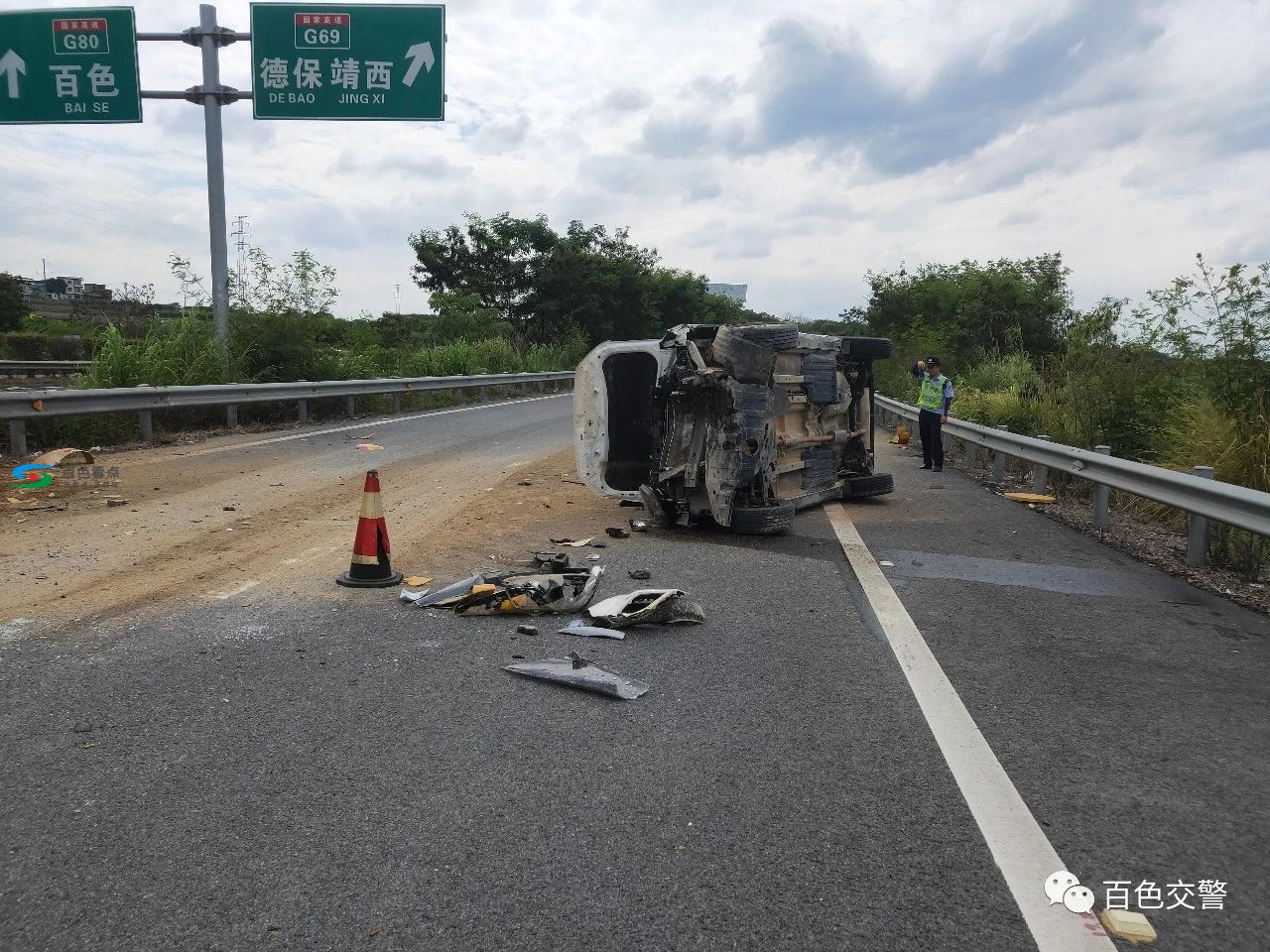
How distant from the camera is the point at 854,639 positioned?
5223mm

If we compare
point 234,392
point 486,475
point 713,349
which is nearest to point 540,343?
point 234,392

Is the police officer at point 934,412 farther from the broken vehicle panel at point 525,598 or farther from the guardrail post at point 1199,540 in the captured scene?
the broken vehicle panel at point 525,598

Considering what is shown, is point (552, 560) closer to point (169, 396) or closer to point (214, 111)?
point (169, 396)

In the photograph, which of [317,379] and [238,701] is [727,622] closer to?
[238,701]

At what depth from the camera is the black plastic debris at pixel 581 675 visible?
14.2 ft

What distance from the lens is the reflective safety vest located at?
13.8 m

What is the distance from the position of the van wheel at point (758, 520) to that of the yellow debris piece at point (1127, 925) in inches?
211

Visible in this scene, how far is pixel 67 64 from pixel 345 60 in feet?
14.5

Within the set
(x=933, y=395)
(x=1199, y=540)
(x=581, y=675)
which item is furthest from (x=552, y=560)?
(x=933, y=395)

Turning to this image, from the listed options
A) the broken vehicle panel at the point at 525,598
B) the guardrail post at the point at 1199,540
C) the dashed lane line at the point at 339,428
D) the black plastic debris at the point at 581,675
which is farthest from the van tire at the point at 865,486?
the dashed lane line at the point at 339,428

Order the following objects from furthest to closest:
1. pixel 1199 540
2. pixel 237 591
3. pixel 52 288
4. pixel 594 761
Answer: pixel 52 288
pixel 1199 540
pixel 237 591
pixel 594 761

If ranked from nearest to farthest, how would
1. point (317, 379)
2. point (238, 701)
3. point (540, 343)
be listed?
point (238, 701)
point (317, 379)
point (540, 343)

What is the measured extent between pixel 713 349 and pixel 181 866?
5.94m

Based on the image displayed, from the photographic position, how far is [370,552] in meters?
6.17
